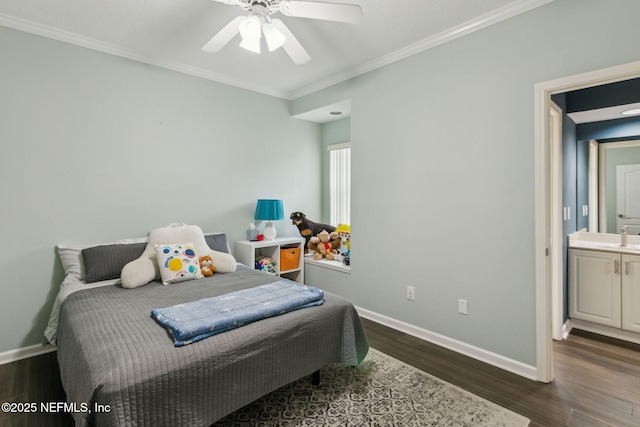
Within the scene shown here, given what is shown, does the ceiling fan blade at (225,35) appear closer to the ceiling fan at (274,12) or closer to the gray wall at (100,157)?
the ceiling fan at (274,12)

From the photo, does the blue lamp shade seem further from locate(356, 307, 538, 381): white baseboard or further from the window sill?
locate(356, 307, 538, 381): white baseboard

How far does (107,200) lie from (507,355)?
3.55 metres

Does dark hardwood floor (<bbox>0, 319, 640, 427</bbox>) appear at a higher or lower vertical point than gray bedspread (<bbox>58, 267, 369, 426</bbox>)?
lower

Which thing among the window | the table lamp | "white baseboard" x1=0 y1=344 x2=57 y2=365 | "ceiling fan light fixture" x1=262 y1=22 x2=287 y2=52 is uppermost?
"ceiling fan light fixture" x1=262 y1=22 x2=287 y2=52

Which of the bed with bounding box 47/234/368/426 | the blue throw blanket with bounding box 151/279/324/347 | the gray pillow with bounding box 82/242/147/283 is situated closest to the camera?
the bed with bounding box 47/234/368/426

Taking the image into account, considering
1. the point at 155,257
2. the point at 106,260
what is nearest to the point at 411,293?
the point at 155,257

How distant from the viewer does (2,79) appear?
2404mm

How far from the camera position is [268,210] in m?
3.72

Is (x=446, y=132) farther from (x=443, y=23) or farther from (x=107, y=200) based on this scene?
(x=107, y=200)

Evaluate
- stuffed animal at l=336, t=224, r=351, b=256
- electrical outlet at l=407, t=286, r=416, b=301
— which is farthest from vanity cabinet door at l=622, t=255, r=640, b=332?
stuffed animal at l=336, t=224, r=351, b=256

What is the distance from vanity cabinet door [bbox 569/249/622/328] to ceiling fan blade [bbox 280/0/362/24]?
300 centimetres

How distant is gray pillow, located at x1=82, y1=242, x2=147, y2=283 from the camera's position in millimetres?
2516

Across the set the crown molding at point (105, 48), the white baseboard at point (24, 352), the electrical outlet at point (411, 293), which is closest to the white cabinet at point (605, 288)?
the electrical outlet at point (411, 293)

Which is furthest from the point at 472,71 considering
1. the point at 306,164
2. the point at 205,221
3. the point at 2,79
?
the point at 2,79
